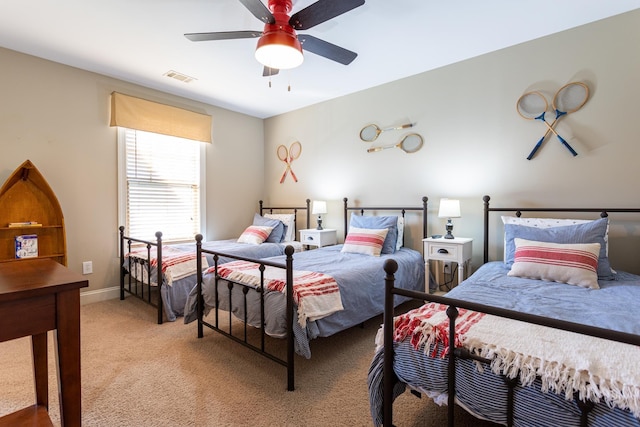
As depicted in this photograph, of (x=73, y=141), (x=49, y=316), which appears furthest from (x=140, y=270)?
(x=49, y=316)

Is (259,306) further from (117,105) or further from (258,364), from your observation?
(117,105)

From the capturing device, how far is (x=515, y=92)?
2.83 meters

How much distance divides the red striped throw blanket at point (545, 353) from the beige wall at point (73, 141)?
345cm

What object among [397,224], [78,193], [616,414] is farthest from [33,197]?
[616,414]

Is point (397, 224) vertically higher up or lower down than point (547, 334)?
higher up

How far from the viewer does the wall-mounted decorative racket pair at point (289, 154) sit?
4.59m

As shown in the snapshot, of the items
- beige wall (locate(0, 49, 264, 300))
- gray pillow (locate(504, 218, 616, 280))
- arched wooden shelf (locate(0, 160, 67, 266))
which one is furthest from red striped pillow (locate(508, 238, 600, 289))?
beige wall (locate(0, 49, 264, 300))

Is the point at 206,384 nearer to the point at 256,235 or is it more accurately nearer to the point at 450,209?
the point at 256,235

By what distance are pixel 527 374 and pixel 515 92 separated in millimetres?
2665

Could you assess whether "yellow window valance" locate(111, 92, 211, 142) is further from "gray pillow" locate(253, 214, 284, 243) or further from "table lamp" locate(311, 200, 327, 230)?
"table lamp" locate(311, 200, 327, 230)

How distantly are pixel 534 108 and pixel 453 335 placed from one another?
2.51 meters

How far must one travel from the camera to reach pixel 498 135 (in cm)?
292

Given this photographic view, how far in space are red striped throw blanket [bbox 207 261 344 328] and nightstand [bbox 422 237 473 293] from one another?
1213 millimetres

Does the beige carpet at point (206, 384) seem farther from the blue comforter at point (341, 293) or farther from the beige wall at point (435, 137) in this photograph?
the beige wall at point (435, 137)
